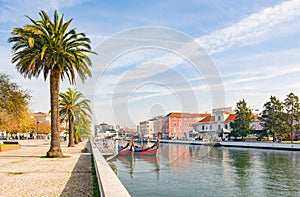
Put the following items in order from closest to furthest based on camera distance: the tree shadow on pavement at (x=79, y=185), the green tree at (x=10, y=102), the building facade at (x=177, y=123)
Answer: the tree shadow on pavement at (x=79, y=185)
the green tree at (x=10, y=102)
the building facade at (x=177, y=123)

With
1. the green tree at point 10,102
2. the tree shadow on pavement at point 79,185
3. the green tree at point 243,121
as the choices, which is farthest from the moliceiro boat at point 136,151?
the green tree at point 243,121

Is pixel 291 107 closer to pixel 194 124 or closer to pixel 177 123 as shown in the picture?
pixel 194 124

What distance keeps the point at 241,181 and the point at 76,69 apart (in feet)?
53.0

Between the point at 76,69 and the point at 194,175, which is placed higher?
the point at 76,69

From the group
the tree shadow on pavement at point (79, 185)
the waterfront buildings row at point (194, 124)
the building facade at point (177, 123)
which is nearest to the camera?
the tree shadow on pavement at point (79, 185)

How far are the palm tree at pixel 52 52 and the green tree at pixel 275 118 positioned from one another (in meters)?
46.1

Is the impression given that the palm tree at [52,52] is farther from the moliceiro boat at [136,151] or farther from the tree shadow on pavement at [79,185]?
the moliceiro boat at [136,151]

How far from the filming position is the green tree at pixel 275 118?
2410 inches

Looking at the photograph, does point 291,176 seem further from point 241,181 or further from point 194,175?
point 194,175

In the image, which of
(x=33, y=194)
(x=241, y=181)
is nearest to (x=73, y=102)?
(x=241, y=181)

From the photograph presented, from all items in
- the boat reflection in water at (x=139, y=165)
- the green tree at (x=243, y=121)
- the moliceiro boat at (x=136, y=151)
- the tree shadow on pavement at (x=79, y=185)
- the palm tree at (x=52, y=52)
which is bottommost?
the boat reflection in water at (x=139, y=165)

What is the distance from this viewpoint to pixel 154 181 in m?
22.1

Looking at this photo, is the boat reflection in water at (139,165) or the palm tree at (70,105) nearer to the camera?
the boat reflection in water at (139,165)

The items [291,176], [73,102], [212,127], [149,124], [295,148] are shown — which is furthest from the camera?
[149,124]
